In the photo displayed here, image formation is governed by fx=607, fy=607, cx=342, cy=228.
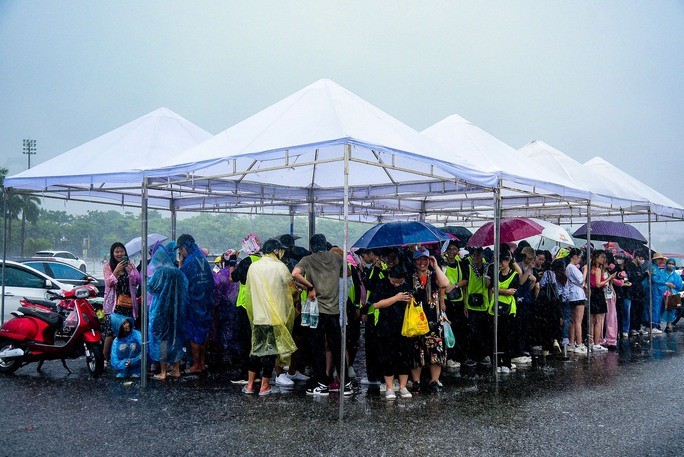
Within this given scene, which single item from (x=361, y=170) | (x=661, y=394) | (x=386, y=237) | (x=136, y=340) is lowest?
(x=661, y=394)

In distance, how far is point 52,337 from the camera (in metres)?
8.38

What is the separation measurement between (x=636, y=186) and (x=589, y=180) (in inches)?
96.1

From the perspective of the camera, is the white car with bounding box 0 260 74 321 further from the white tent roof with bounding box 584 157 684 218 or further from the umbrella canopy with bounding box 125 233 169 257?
the white tent roof with bounding box 584 157 684 218

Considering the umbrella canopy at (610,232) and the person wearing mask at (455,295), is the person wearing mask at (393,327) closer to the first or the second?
the person wearing mask at (455,295)

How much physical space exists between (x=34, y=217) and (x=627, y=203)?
2259 inches

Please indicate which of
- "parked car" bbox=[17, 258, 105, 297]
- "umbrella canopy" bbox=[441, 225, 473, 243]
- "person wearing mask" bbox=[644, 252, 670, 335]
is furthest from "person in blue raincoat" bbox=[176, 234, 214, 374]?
"person wearing mask" bbox=[644, 252, 670, 335]

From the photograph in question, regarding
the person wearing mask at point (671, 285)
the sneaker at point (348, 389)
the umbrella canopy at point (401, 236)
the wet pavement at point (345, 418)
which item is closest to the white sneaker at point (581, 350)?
the wet pavement at point (345, 418)

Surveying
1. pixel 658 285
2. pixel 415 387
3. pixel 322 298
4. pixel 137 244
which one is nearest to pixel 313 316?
pixel 322 298

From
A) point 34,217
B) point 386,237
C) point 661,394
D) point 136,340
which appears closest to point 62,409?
point 136,340

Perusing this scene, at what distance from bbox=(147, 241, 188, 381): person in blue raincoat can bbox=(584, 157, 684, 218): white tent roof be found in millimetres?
9034

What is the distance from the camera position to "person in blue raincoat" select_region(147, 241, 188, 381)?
7.84 metres

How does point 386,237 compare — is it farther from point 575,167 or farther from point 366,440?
point 575,167

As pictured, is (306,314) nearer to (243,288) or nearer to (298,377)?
(243,288)

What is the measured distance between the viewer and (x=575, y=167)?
12.2m
